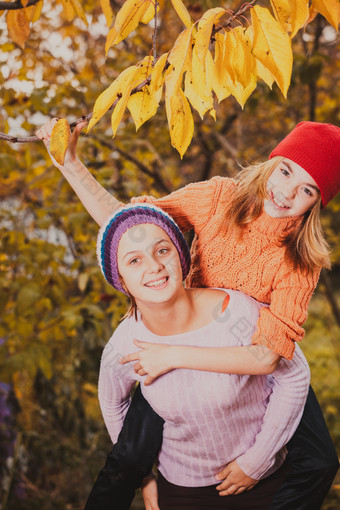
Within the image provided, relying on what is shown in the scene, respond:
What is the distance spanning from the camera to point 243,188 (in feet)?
4.54

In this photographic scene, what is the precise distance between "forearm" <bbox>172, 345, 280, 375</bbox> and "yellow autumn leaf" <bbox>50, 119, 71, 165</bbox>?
0.55 meters

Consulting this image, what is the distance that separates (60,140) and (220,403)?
74 centimetres

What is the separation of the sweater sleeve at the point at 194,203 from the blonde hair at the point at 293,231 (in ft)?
0.21

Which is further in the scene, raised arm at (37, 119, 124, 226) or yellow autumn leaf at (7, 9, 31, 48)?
yellow autumn leaf at (7, 9, 31, 48)

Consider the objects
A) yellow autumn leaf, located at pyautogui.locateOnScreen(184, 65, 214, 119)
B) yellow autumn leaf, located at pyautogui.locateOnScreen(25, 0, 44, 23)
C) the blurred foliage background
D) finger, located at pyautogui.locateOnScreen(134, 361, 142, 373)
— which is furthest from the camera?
the blurred foliage background

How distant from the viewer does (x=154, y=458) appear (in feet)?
4.85

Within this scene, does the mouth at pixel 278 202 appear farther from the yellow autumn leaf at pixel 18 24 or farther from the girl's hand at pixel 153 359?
the yellow autumn leaf at pixel 18 24

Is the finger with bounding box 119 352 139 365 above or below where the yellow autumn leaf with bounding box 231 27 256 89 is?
below

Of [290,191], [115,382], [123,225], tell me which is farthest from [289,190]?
[115,382]

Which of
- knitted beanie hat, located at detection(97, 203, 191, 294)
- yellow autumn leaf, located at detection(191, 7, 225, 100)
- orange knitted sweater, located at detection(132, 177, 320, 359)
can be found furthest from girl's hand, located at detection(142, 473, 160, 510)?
yellow autumn leaf, located at detection(191, 7, 225, 100)

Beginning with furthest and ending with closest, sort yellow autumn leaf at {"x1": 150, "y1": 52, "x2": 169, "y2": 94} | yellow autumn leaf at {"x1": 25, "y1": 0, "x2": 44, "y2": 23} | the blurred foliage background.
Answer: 1. the blurred foliage background
2. yellow autumn leaf at {"x1": 25, "y1": 0, "x2": 44, "y2": 23}
3. yellow autumn leaf at {"x1": 150, "y1": 52, "x2": 169, "y2": 94}

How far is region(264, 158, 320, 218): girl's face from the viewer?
4.21ft

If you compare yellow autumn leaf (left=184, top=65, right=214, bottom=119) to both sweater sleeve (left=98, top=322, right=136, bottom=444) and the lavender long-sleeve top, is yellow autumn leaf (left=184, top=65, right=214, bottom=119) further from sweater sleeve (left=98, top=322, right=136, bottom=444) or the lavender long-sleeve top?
sweater sleeve (left=98, top=322, right=136, bottom=444)

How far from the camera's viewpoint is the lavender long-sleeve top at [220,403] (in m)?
1.30
